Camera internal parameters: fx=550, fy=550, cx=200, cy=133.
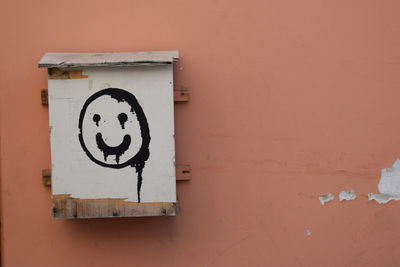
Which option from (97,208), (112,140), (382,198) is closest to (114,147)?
(112,140)

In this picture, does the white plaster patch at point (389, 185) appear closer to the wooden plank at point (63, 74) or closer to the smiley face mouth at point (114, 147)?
the smiley face mouth at point (114, 147)

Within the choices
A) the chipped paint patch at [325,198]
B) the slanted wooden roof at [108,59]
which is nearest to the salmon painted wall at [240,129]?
the chipped paint patch at [325,198]

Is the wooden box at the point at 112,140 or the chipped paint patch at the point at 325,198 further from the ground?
the wooden box at the point at 112,140

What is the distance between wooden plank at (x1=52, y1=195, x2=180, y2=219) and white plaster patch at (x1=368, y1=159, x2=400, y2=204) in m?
1.25

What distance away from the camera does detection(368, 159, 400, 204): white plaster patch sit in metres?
3.25

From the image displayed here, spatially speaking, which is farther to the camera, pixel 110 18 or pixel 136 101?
pixel 110 18

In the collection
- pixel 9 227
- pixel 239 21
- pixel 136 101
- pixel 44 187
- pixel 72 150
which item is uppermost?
pixel 239 21

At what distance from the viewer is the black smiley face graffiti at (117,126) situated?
9.56 feet

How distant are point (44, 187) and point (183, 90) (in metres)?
0.97

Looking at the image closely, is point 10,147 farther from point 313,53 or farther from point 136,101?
point 313,53

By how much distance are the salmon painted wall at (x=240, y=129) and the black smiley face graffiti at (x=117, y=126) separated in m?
0.31

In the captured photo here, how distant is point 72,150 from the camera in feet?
9.57

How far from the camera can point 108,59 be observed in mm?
2896

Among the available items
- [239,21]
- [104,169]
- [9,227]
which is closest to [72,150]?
[104,169]
